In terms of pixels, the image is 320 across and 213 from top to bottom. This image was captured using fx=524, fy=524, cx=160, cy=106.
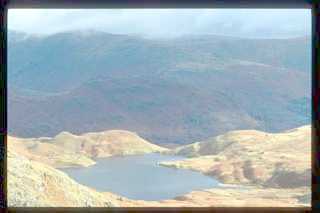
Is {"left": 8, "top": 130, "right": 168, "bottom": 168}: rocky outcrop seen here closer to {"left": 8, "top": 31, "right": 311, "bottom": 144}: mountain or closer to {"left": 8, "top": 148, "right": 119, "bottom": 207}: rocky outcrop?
{"left": 8, "top": 31, "right": 311, "bottom": 144}: mountain

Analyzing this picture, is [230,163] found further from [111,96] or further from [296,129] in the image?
[111,96]

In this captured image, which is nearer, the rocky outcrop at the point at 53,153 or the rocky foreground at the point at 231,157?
the rocky foreground at the point at 231,157

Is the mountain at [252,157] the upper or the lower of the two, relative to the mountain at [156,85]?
lower

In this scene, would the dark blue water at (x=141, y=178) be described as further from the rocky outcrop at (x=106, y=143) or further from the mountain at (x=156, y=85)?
the mountain at (x=156, y=85)

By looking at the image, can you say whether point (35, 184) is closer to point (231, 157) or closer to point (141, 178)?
point (231, 157)

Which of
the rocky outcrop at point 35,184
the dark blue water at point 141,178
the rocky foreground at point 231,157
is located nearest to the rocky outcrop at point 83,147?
the rocky foreground at point 231,157

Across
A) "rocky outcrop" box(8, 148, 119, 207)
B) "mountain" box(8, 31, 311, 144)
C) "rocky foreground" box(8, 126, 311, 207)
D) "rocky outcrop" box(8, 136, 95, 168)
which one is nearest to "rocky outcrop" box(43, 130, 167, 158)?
"rocky foreground" box(8, 126, 311, 207)
